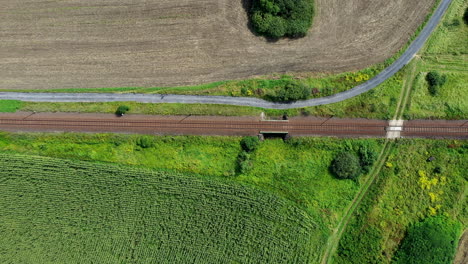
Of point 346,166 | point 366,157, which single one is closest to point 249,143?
point 346,166

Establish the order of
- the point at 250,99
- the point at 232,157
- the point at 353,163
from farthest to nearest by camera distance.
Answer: the point at 250,99
the point at 232,157
the point at 353,163

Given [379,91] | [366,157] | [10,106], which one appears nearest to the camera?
[366,157]

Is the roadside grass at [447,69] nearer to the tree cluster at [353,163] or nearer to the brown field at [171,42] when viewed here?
the brown field at [171,42]

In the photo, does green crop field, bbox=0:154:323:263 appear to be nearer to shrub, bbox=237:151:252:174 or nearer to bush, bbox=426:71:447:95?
shrub, bbox=237:151:252:174

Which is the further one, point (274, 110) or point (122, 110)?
point (274, 110)

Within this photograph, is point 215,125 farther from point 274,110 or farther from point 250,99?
point 274,110

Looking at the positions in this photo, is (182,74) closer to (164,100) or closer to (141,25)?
(164,100)

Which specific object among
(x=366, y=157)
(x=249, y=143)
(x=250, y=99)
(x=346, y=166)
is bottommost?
(x=249, y=143)

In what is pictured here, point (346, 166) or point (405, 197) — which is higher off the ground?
point (346, 166)

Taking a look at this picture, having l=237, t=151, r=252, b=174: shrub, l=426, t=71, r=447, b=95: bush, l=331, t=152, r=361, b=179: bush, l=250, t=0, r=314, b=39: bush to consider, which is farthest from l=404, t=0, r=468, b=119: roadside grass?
l=237, t=151, r=252, b=174: shrub
